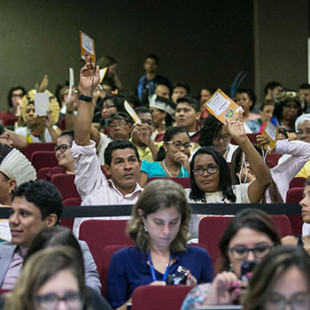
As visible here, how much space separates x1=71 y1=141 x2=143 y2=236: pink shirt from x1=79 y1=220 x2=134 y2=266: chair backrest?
648mm

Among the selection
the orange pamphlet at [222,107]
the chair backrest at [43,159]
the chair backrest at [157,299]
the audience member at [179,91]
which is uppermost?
the audience member at [179,91]

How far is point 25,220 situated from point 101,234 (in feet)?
2.09

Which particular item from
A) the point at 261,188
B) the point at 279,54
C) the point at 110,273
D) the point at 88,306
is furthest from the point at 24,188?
the point at 279,54

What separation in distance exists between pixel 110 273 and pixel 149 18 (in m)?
10.3

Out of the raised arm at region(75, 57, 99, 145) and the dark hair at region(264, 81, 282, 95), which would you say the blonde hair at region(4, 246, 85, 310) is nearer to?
the raised arm at region(75, 57, 99, 145)

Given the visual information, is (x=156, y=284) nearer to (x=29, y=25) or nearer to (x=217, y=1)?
(x=29, y=25)

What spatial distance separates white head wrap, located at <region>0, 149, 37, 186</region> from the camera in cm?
525

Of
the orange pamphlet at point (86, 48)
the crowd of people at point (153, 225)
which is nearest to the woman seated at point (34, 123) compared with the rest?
the crowd of people at point (153, 225)

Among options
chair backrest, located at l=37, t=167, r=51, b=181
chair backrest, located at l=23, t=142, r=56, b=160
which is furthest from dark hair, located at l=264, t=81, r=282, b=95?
chair backrest, located at l=37, t=167, r=51, b=181

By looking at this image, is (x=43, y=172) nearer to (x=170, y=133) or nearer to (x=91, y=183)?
(x=170, y=133)

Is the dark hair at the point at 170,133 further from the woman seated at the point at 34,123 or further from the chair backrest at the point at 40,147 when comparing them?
the woman seated at the point at 34,123

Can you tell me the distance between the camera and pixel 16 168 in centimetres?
529

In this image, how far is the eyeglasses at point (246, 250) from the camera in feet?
11.3

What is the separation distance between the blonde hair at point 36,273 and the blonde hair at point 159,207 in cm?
109
